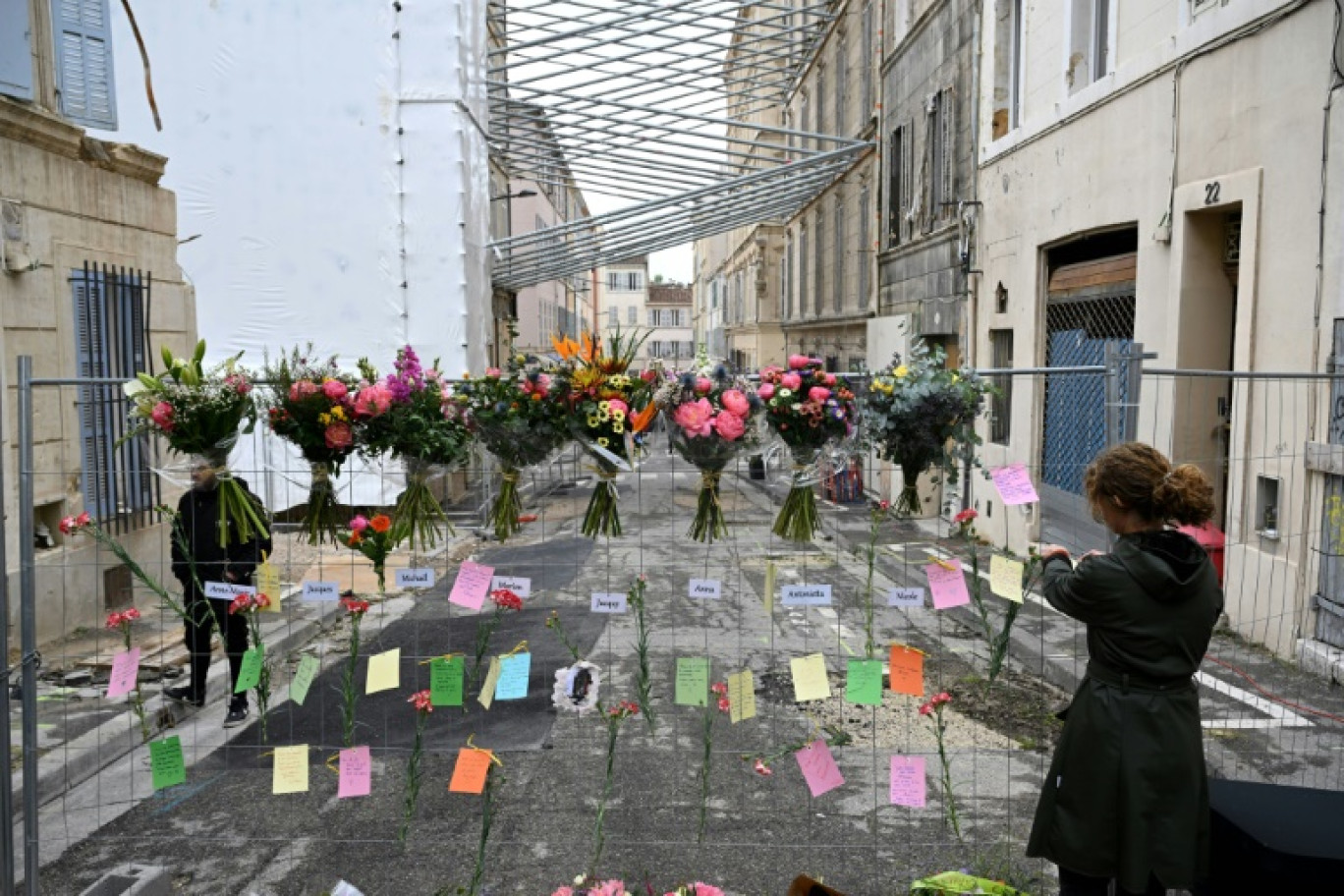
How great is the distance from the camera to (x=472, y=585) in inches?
158

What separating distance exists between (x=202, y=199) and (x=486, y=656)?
34.4 feet

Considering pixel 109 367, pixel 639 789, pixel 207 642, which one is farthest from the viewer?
pixel 109 367

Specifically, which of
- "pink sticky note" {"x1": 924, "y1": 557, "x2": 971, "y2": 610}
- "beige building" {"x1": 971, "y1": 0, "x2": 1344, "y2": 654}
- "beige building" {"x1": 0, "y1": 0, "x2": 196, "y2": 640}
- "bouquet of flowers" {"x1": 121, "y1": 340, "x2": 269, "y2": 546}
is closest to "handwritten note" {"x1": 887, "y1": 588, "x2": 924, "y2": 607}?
"pink sticky note" {"x1": 924, "y1": 557, "x2": 971, "y2": 610}

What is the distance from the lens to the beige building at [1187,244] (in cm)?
652

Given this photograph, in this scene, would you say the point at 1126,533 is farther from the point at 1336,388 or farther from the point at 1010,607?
the point at 1336,388

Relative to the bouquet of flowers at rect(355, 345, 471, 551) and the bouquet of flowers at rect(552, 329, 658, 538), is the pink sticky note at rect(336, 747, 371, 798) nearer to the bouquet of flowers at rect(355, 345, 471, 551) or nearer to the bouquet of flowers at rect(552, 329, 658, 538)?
the bouquet of flowers at rect(355, 345, 471, 551)

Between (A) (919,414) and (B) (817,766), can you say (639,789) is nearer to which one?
(B) (817,766)

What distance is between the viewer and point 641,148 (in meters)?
15.3

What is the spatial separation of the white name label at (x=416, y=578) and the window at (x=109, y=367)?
4.81 m

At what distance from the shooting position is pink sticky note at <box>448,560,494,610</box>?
3963mm

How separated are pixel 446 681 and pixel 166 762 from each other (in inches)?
46.0

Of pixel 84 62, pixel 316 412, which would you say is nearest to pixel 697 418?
pixel 316 412

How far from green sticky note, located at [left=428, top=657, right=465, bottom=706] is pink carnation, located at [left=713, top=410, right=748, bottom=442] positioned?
136 centimetres

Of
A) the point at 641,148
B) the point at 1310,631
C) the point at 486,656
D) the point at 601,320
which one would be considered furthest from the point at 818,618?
the point at 601,320
